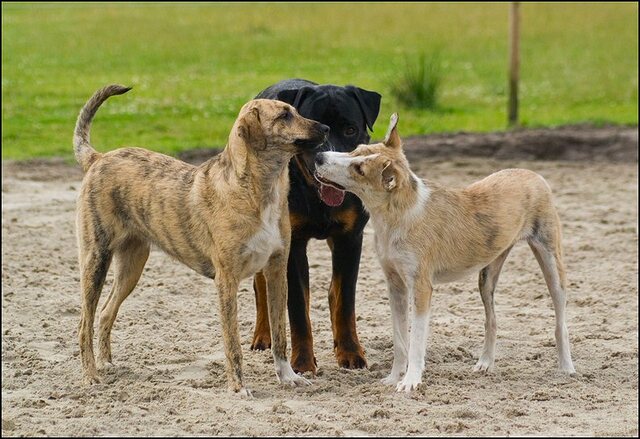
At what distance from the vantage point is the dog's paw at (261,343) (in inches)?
327

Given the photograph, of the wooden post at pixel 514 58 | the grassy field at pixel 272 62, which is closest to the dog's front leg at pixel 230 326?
the grassy field at pixel 272 62

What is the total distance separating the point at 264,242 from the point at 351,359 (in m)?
1.23

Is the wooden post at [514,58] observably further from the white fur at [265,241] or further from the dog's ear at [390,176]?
the white fur at [265,241]

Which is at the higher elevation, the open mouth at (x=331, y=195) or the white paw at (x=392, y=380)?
the open mouth at (x=331, y=195)

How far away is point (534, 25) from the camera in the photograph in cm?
3134

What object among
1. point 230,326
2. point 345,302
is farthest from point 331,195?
point 230,326

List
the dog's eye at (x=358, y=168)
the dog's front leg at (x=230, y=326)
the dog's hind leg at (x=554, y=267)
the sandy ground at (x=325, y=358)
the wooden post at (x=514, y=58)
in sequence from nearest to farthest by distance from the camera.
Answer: the sandy ground at (x=325, y=358) → the dog's eye at (x=358, y=168) → the dog's front leg at (x=230, y=326) → the dog's hind leg at (x=554, y=267) → the wooden post at (x=514, y=58)

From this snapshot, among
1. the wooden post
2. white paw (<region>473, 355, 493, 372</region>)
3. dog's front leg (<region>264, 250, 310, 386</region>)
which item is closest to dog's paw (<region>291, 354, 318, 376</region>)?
dog's front leg (<region>264, 250, 310, 386</region>)

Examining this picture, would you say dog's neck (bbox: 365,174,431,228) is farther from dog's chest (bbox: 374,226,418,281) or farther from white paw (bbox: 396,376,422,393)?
white paw (bbox: 396,376,422,393)

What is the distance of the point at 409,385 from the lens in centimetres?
695

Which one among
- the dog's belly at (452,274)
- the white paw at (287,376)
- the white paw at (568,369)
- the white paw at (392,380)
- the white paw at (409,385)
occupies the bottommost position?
the white paw at (568,369)

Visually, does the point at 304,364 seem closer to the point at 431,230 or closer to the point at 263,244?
the point at 263,244

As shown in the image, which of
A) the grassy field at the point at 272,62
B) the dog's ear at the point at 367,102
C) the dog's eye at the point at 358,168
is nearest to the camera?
the dog's eye at the point at 358,168

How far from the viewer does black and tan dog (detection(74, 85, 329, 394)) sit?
6.98 meters
